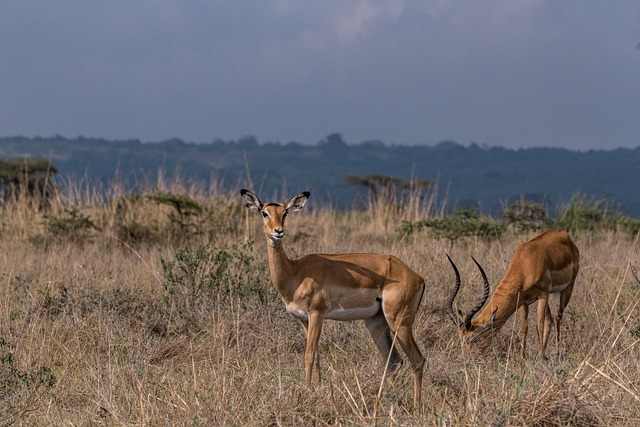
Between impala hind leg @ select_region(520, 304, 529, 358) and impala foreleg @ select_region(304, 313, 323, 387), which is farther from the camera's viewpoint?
impala hind leg @ select_region(520, 304, 529, 358)

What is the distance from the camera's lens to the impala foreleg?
18.5 ft

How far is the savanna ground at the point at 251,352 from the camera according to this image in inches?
186

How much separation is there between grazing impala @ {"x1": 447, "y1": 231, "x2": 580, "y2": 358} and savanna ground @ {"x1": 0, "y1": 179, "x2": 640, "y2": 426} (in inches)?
7.4

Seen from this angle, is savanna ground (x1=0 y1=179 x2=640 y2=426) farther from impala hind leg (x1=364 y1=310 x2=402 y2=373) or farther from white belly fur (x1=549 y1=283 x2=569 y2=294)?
white belly fur (x1=549 y1=283 x2=569 y2=294)

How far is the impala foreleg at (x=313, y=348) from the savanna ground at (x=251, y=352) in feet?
0.55

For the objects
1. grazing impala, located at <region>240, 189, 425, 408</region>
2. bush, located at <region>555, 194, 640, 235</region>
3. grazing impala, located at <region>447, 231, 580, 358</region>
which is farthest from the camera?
bush, located at <region>555, 194, 640, 235</region>

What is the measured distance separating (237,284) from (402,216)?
7575 mm

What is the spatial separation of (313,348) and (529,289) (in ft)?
7.45

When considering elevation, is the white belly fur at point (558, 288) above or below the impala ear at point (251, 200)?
below

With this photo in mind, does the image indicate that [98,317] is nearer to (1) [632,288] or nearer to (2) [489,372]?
(2) [489,372]

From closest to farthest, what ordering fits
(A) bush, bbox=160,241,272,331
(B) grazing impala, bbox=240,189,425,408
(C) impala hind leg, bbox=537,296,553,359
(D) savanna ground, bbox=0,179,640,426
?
(D) savanna ground, bbox=0,179,640,426 → (B) grazing impala, bbox=240,189,425,408 → (C) impala hind leg, bbox=537,296,553,359 → (A) bush, bbox=160,241,272,331

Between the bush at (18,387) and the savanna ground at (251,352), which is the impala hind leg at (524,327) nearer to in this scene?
the savanna ground at (251,352)

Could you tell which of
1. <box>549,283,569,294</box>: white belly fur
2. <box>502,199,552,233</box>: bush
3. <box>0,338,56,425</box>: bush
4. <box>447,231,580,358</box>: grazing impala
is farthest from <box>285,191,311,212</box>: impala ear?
<box>502,199,552,233</box>: bush

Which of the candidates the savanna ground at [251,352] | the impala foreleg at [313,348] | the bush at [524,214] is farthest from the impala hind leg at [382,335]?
the bush at [524,214]
